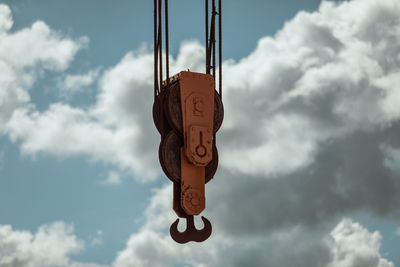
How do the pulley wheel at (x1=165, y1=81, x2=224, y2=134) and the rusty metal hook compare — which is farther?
the pulley wheel at (x1=165, y1=81, x2=224, y2=134)

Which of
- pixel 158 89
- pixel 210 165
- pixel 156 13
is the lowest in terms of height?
pixel 210 165

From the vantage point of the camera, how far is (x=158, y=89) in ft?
65.1

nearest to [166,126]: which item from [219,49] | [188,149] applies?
[188,149]

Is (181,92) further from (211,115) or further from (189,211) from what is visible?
(189,211)

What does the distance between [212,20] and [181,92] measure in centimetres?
193

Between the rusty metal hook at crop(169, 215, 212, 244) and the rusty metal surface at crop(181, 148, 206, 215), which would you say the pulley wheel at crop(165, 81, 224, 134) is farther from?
the rusty metal hook at crop(169, 215, 212, 244)

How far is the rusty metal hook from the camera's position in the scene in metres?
19.4

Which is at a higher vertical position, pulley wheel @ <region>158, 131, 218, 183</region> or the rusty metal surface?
A: pulley wheel @ <region>158, 131, 218, 183</region>

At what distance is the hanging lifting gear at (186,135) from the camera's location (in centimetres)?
1950

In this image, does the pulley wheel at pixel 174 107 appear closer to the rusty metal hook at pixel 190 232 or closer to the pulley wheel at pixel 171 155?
the pulley wheel at pixel 171 155

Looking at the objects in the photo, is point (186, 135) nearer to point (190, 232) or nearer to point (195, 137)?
point (195, 137)

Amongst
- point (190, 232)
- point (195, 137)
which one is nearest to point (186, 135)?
point (195, 137)

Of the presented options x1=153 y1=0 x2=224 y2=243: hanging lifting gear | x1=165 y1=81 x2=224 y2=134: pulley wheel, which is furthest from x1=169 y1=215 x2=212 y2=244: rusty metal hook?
x1=165 y1=81 x2=224 y2=134: pulley wheel

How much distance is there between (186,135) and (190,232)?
Answer: 1.97m
